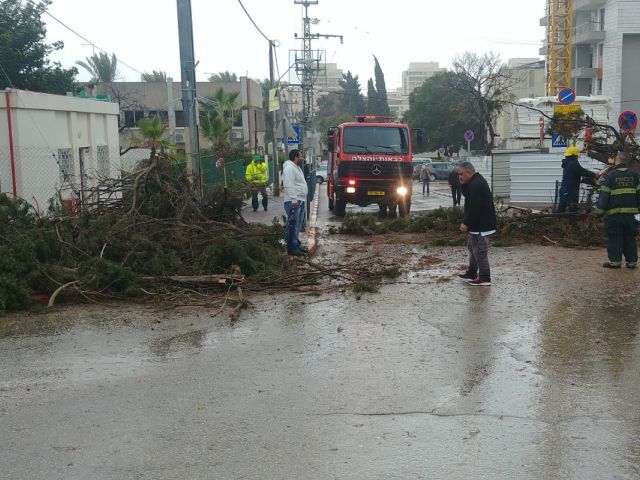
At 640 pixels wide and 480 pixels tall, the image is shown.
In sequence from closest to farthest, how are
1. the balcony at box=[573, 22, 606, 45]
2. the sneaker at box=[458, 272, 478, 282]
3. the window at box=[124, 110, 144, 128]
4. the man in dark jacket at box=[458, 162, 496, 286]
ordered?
the man in dark jacket at box=[458, 162, 496, 286], the sneaker at box=[458, 272, 478, 282], the window at box=[124, 110, 144, 128], the balcony at box=[573, 22, 606, 45]

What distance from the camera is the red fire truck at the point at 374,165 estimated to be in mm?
20359

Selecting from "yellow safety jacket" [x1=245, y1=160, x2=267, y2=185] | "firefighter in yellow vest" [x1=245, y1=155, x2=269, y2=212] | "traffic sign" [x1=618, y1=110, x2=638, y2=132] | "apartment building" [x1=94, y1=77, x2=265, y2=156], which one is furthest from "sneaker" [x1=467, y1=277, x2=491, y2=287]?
"apartment building" [x1=94, y1=77, x2=265, y2=156]

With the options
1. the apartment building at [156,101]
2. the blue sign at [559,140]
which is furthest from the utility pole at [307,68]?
the blue sign at [559,140]

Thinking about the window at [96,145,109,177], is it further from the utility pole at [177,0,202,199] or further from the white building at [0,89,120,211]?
the utility pole at [177,0,202,199]

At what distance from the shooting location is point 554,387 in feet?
19.0

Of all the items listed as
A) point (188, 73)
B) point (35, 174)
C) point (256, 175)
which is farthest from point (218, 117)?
point (188, 73)

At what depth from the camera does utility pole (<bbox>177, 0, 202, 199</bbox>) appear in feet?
46.2

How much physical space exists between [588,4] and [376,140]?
1775 inches

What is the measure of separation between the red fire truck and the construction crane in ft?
147

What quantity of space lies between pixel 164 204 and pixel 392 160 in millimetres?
10512

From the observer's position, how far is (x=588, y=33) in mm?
56188

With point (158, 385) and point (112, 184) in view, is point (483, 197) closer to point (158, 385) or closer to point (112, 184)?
point (158, 385)

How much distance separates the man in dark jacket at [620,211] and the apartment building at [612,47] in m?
43.3

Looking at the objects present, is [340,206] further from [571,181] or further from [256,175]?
[571,181]
